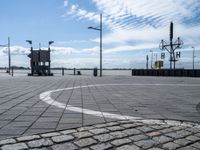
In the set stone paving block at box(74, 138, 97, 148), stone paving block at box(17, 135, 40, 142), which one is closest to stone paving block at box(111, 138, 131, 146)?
stone paving block at box(74, 138, 97, 148)

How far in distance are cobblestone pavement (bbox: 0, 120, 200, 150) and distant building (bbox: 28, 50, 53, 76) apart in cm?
3612

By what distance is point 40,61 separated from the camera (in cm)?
4031

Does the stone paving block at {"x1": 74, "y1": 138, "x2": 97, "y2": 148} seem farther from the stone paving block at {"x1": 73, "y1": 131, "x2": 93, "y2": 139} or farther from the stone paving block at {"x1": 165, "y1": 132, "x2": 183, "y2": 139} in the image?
the stone paving block at {"x1": 165, "y1": 132, "x2": 183, "y2": 139}

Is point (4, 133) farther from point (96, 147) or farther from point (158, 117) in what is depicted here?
point (158, 117)

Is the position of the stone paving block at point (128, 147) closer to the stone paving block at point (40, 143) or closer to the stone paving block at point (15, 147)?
the stone paving block at point (40, 143)

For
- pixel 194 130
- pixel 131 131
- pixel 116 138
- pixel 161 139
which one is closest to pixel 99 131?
pixel 116 138

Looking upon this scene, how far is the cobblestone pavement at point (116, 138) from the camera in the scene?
3.90 metres

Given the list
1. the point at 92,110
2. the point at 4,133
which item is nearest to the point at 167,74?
the point at 92,110

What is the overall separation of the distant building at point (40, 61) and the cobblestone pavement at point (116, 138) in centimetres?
3612

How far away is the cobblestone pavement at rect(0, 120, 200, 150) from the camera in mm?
3905

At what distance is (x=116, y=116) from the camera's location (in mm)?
6129

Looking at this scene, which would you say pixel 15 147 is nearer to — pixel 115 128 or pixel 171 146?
pixel 115 128

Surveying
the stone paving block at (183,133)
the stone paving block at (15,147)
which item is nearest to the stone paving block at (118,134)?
the stone paving block at (183,133)

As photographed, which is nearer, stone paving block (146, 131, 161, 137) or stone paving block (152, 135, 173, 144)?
stone paving block (152, 135, 173, 144)
